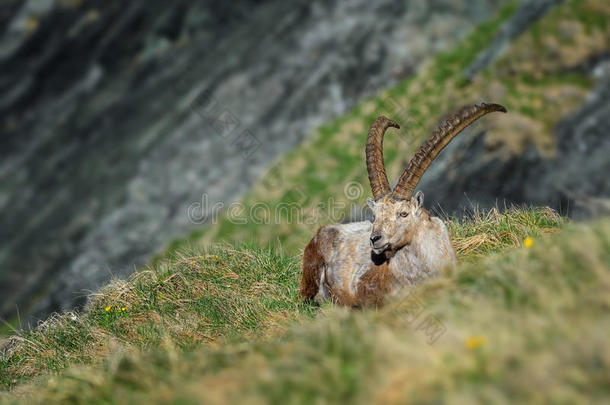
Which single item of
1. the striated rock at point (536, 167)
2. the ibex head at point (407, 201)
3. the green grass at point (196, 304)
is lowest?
the striated rock at point (536, 167)

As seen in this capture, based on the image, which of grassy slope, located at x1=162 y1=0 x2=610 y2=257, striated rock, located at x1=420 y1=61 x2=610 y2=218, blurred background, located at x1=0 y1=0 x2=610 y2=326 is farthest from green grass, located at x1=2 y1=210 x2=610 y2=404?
striated rock, located at x1=420 y1=61 x2=610 y2=218

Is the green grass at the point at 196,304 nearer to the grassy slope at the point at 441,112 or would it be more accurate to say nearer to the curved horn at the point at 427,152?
the curved horn at the point at 427,152

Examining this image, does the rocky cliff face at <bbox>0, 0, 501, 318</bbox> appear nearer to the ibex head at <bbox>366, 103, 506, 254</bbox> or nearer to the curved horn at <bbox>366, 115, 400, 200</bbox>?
the curved horn at <bbox>366, 115, 400, 200</bbox>

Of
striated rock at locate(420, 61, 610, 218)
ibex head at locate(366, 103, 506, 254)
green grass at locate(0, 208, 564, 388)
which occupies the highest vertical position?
ibex head at locate(366, 103, 506, 254)

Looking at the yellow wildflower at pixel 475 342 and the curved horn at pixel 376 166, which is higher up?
the curved horn at pixel 376 166

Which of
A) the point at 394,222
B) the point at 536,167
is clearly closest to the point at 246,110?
the point at 536,167

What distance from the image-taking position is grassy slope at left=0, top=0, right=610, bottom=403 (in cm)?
373

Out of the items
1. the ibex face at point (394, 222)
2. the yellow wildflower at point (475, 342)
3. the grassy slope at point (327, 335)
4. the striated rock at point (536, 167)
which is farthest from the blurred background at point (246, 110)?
the yellow wildflower at point (475, 342)

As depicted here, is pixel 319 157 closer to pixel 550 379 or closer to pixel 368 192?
pixel 368 192

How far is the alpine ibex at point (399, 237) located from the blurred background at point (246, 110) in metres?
6.81

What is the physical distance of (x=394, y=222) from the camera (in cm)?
673

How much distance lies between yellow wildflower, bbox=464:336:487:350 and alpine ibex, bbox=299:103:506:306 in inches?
103

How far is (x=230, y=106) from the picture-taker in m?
28.8

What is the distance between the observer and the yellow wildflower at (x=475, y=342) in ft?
13.1
